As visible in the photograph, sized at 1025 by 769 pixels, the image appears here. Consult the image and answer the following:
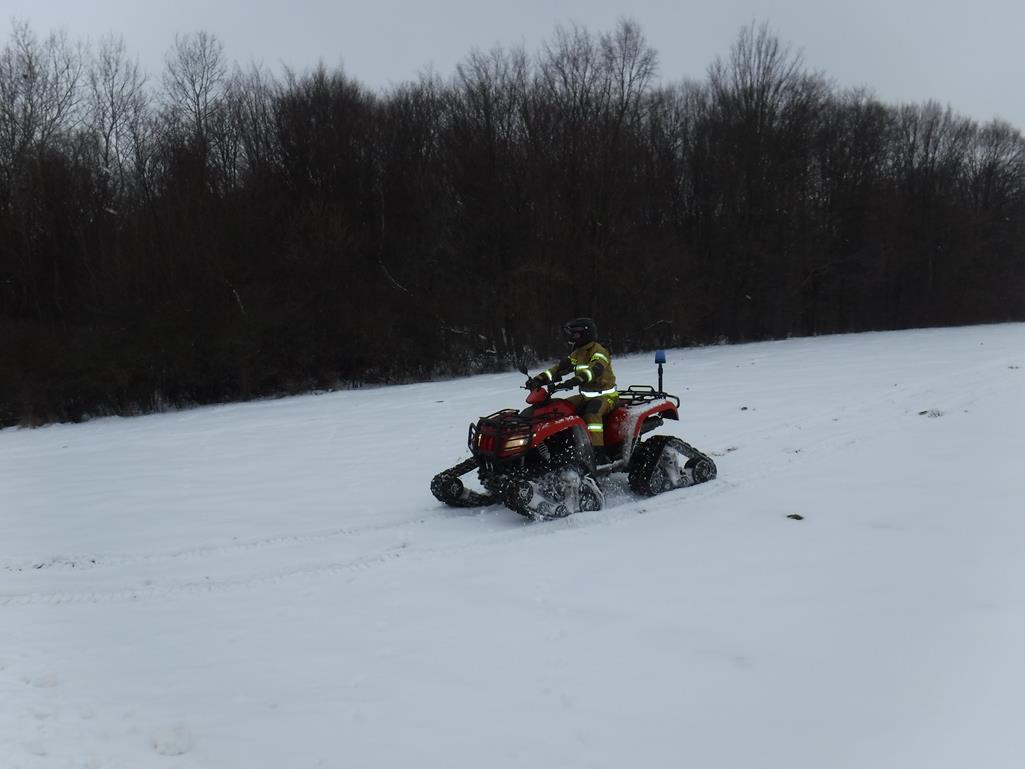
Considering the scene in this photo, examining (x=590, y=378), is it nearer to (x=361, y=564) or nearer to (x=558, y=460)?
(x=558, y=460)

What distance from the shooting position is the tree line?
1828 centimetres

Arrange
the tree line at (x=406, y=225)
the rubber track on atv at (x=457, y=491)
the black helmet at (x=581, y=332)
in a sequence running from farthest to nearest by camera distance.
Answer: the tree line at (x=406, y=225)
the black helmet at (x=581, y=332)
the rubber track on atv at (x=457, y=491)

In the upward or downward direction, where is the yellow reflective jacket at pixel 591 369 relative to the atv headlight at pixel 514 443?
upward

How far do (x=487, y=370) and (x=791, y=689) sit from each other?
62.7 ft

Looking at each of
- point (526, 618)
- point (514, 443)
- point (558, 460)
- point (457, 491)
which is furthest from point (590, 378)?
point (526, 618)

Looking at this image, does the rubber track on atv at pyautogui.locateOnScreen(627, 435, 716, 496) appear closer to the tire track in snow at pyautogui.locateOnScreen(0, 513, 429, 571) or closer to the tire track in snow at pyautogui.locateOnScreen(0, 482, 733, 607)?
the tire track in snow at pyautogui.locateOnScreen(0, 482, 733, 607)

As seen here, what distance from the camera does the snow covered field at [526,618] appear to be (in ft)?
10.6

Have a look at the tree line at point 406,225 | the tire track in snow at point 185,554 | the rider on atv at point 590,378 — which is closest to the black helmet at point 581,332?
the rider on atv at point 590,378

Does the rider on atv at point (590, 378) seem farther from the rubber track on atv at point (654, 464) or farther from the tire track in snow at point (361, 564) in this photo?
the tire track in snow at point (361, 564)

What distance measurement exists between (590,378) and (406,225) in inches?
684

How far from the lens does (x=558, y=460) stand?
667 cm

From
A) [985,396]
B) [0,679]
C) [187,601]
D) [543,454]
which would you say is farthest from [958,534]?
[985,396]

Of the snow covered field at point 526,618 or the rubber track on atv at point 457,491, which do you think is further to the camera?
the rubber track on atv at point 457,491

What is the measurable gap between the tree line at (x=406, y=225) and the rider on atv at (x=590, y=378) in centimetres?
1321
